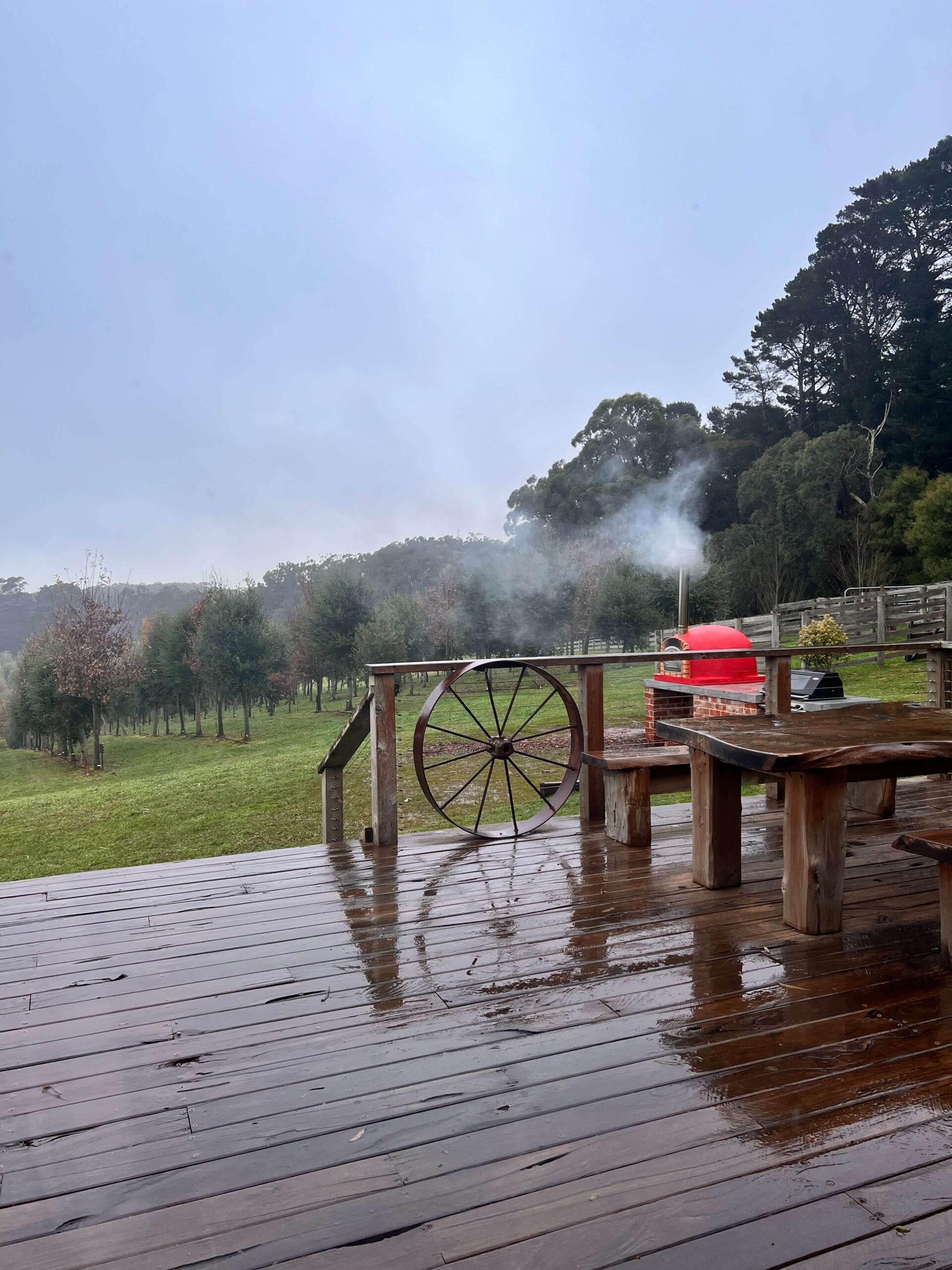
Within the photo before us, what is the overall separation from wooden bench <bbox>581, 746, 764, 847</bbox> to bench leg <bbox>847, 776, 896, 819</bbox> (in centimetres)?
62

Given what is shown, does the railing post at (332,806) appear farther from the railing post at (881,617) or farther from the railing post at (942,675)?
the railing post at (881,617)

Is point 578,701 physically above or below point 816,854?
above

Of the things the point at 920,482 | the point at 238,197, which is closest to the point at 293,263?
the point at 238,197

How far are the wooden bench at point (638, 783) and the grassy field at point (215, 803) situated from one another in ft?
10.8

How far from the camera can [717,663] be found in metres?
7.39

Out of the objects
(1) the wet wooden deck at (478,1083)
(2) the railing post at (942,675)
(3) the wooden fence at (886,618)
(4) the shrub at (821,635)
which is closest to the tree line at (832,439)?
(3) the wooden fence at (886,618)

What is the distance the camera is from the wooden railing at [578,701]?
326cm

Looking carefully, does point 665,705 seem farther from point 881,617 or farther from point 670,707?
point 881,617

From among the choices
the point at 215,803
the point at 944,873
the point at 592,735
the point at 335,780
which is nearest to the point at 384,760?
the point at 335,780

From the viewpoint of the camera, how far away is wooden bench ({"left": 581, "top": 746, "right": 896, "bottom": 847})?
124 inches

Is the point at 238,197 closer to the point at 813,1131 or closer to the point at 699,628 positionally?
the point at 699,628

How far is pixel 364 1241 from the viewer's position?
110cm

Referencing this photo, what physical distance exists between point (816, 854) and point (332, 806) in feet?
7.60

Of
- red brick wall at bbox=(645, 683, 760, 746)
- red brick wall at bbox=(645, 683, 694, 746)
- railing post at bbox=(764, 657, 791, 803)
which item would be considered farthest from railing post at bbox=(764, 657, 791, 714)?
red brick wall at bbox=(645, 683, 694, 746)
